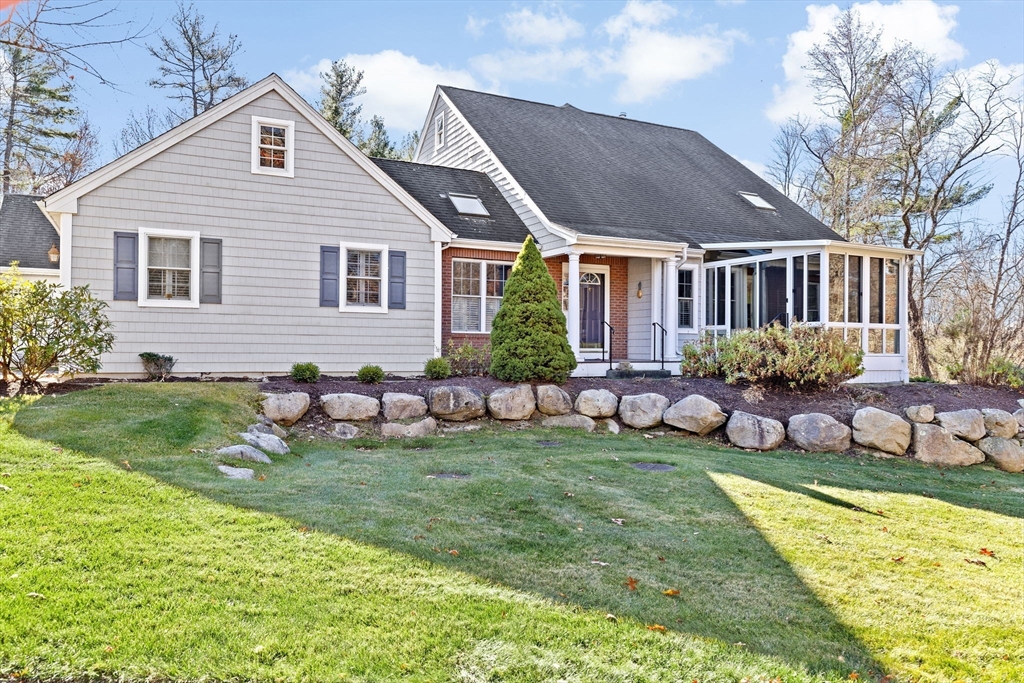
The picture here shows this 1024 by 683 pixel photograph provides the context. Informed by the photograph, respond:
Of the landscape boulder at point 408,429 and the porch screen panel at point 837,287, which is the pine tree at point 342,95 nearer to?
the porch screen panel at point 837,287

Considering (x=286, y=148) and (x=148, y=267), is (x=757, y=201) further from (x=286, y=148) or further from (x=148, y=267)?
(x=148, y=267)

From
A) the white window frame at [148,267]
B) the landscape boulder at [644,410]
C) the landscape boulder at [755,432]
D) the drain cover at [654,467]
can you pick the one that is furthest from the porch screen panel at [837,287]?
the white window frame at [148,267]

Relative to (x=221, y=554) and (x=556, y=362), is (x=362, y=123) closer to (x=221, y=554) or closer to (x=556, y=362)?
(x=556, y=362)

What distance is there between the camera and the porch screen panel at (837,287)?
13117 millimetres

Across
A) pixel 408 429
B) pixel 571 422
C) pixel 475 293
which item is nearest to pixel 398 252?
pixel 475 293

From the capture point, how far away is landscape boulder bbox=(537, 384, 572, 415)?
399 inches

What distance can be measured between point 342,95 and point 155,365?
22360 millimetres

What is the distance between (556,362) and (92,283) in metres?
7.40

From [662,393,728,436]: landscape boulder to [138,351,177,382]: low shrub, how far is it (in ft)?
26.0

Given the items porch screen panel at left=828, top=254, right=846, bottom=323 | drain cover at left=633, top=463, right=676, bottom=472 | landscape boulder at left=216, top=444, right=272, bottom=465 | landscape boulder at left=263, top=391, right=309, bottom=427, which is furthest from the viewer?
porch screen panel at left=828, top=254, right=846, bottom=323

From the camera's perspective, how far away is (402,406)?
956 cm

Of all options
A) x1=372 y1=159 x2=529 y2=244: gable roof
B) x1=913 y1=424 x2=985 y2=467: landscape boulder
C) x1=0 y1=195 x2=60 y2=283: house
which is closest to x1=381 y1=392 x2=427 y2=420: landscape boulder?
x1=372 y1=159 x2=529 y2=244: gable roof

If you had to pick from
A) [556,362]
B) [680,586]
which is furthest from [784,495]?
[556,362]

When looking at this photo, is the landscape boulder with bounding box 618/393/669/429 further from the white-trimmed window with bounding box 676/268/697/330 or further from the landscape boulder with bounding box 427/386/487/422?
the white-trimmed window with bounding box 676/268/697/330
